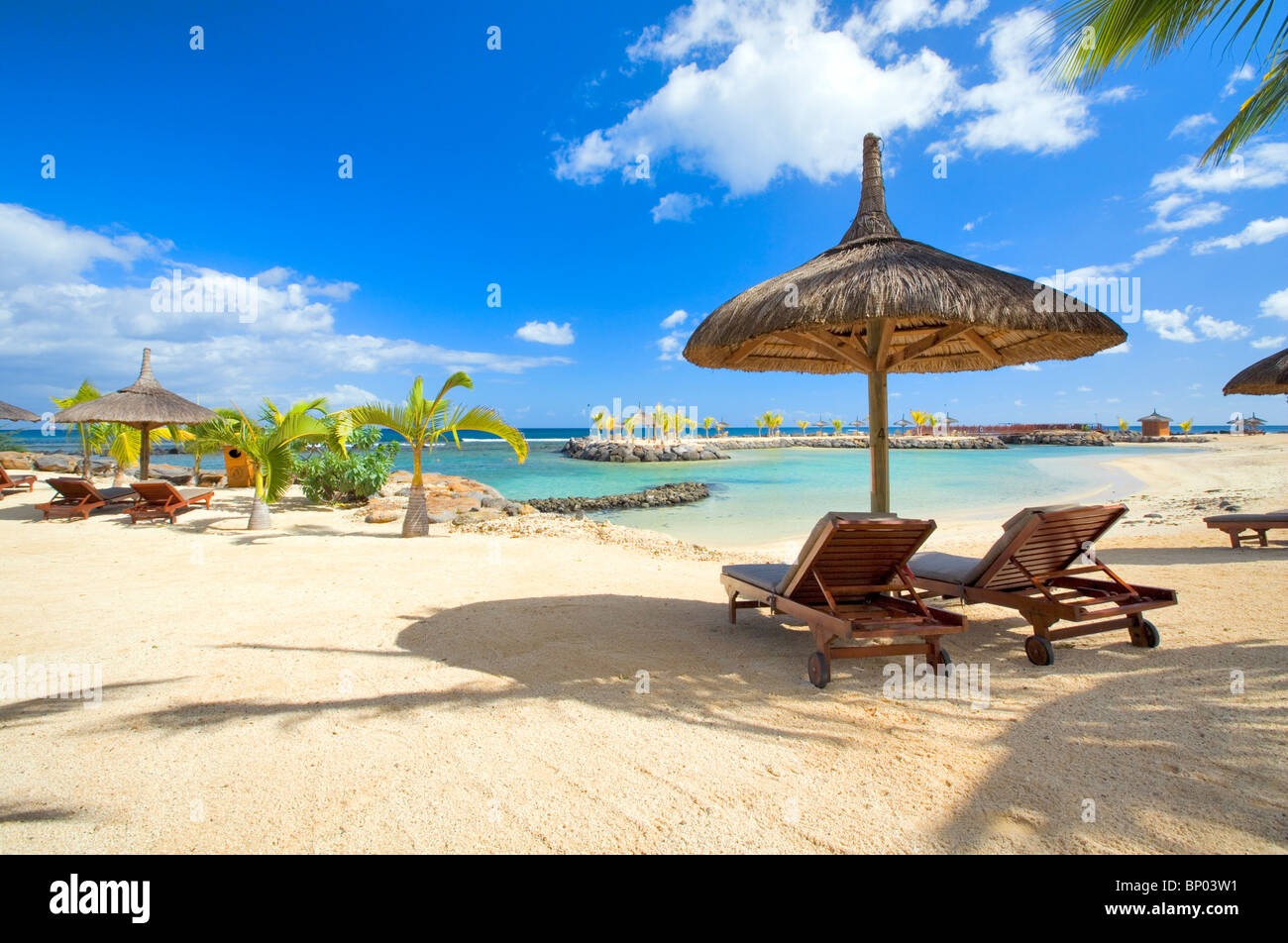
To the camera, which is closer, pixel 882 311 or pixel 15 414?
pixel 882 311

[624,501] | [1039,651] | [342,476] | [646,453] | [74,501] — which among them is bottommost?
[1039,651]

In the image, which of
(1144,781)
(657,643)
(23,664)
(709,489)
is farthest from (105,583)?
(709,489)

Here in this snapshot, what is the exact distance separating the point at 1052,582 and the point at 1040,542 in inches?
20.7

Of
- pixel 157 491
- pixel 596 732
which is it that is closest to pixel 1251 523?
pixel 596 732

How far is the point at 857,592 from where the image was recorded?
409cm

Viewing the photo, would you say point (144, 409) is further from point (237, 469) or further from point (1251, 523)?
point (1251, 523)

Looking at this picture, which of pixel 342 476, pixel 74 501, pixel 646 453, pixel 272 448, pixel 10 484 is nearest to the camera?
pixel 272 448

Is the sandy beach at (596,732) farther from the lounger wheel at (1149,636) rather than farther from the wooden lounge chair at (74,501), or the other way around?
the wooden lounge chair at (74,501)

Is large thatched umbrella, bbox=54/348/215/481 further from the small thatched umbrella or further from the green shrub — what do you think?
the small thatched umbrella

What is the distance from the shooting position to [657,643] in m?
4.34

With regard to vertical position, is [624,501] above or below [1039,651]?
above

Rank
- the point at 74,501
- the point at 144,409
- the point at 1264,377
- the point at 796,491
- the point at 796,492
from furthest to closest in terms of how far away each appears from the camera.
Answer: the point at 796,491
the point at 796,492
the point at 144,409
the point at 74,501
the point at 1264,377

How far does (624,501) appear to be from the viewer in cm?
1933

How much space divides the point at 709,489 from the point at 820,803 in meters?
21.7
